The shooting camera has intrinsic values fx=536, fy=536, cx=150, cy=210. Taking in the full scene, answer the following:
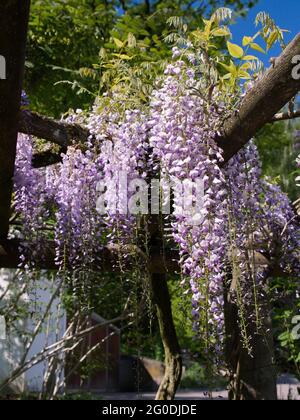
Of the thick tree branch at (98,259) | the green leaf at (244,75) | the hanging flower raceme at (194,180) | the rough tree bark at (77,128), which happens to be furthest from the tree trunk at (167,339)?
the green leaf at (244,75)

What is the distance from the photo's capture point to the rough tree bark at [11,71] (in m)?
2.14

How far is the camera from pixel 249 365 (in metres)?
3.96

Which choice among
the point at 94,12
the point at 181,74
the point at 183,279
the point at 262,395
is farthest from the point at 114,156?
the point at 94,12

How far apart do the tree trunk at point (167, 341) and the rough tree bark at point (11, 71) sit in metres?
1.92

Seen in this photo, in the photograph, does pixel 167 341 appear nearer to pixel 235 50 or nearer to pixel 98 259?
pixel 98 259

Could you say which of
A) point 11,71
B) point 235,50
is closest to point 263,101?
point 235,50

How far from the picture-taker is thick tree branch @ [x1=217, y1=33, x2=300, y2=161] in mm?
2414

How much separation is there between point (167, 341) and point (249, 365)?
3.78ft

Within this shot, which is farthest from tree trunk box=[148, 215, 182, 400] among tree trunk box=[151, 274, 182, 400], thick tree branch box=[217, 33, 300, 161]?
thick tree branch box=[217, 33, 300, 161]

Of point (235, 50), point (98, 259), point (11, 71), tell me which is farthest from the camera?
point (98, 259)

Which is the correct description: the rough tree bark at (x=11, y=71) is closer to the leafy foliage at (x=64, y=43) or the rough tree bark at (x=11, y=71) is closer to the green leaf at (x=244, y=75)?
the green leaf at (x=244, y=75)

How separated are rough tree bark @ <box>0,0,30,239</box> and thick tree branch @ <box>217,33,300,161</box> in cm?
110

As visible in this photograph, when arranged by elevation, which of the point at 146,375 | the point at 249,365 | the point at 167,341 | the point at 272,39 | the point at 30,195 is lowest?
the point at 249,365

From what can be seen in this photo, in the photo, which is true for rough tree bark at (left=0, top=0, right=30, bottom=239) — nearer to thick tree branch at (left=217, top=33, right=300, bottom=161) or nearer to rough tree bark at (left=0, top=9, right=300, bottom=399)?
rough tree bark at (left=0, top=9, right=300, bottom=399)
